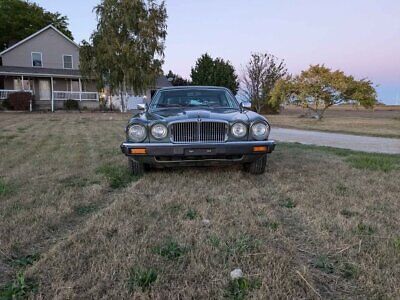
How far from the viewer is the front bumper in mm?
4500

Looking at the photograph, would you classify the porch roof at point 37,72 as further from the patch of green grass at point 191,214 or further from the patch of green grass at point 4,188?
the patch of green grass at point 191,214

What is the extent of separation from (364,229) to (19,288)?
104 inches

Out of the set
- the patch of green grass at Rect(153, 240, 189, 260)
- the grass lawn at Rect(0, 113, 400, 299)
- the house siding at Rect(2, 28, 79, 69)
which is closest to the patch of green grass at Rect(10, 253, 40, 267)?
the grass lawn at Rect(0, 113, 400, 299)

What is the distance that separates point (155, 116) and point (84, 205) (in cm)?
169

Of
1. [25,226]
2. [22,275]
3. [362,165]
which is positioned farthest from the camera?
[362,165]

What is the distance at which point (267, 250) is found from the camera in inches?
99.2

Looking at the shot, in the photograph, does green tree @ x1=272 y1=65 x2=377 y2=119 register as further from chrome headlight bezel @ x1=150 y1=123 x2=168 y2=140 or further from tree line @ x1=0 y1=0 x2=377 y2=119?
chrome headlight bezel @ x1=150 y1=123 x2=168 y2=140

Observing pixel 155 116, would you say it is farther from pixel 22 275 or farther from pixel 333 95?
pixel 333 95

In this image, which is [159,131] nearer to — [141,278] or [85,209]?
[85,209]

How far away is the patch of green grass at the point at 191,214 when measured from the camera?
129 inches

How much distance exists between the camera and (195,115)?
4.73 m

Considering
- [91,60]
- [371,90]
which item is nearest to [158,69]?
[91,60]

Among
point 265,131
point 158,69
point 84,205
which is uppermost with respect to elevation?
point 158,69

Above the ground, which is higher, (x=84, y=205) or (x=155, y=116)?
(x=155, y=116)
